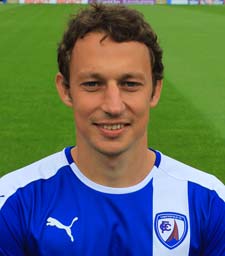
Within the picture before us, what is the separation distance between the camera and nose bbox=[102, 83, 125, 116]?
2264 mm

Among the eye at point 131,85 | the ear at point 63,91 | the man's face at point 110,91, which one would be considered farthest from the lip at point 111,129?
the ear at point 63,91

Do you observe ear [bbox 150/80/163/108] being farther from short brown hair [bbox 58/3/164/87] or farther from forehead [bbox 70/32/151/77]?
forehead [bbox 70/32/151/77]

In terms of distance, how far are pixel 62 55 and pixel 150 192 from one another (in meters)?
0.61

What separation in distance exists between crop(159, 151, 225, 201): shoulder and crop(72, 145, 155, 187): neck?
0.13 m

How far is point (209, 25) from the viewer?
27.9 m

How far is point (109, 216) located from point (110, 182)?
0.13 metres

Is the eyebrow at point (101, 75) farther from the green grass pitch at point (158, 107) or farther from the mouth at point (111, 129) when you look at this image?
the green grass pitch at point (158, 107)

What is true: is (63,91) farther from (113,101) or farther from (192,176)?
(192,176)

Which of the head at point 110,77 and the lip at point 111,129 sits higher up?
the head at point 110,77

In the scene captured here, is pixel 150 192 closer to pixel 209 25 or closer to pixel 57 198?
pixel 57 198

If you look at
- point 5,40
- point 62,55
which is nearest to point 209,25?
point 5,40

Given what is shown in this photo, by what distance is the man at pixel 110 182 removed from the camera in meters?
2.31

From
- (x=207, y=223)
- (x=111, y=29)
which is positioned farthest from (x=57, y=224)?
(x=111, y=29)

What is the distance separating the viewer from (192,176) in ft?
8.34
